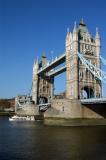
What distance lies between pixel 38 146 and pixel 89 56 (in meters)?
30.4

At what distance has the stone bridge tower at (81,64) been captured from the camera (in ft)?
158

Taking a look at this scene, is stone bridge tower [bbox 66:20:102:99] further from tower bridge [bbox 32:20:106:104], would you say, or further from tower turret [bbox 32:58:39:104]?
tower turret [bbox 32:58:39:104]

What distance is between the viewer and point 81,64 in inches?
1929

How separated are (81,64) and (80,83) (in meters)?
3.21

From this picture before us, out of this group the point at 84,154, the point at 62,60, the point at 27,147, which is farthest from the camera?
the point at 62,60

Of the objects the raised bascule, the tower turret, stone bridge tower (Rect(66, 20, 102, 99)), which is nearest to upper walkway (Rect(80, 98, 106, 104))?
the raised bascule

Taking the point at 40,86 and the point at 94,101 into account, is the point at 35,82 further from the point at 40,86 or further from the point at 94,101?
the point at 94,101

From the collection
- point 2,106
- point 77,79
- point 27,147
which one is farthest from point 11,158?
point 2,106

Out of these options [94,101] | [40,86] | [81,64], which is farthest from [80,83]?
[40,86]

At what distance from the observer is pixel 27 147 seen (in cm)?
2103

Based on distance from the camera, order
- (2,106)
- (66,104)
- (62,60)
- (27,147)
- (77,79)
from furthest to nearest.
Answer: (2,106) → (62,60) → (77,79) → (66,104) → (27,147)

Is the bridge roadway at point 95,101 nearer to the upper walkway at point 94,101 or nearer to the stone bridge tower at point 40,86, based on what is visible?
the upper walkway at point 94,101

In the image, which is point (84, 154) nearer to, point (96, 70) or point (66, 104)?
point (66, 104)

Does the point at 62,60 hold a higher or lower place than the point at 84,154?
higher
